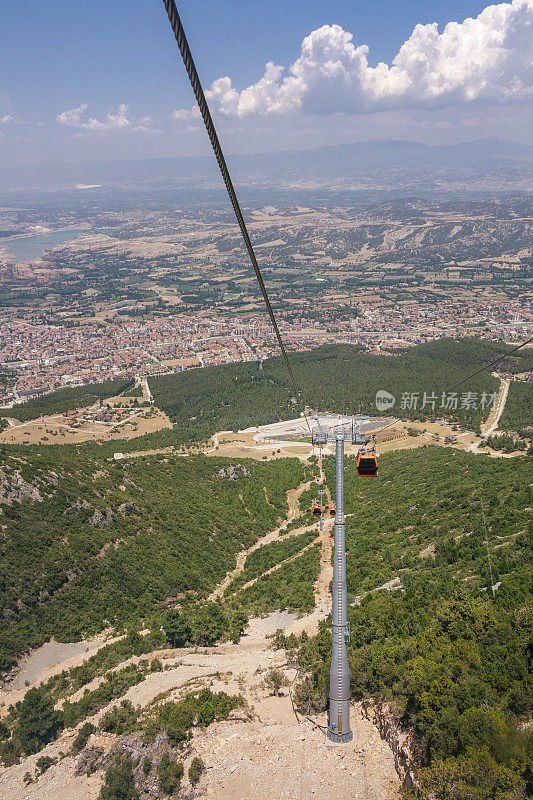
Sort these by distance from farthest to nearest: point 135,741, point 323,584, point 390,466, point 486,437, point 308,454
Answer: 1. point 308,454
2. point 486,437
3. point 390,466
4. point 323,584
5. point 135,741

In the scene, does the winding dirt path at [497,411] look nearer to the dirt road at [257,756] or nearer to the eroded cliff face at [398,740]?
the dirt road at [257,756]

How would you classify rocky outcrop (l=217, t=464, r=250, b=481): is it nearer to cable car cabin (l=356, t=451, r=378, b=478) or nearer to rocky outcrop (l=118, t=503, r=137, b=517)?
rocky outcrop (l=118, t=503, r=137, b=517)

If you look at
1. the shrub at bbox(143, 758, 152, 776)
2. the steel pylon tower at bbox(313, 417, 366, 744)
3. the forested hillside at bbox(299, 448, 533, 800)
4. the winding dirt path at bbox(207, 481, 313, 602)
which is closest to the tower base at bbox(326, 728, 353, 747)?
the steel pylon tower at bbox(313, 417, 366, 744)

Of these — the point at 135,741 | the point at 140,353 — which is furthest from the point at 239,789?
the point at 140,353

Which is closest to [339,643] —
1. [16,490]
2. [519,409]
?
[16,490]

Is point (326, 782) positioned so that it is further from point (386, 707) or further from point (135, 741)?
point (135, 741)

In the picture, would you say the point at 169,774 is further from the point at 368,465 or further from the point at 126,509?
the point at 126,509
